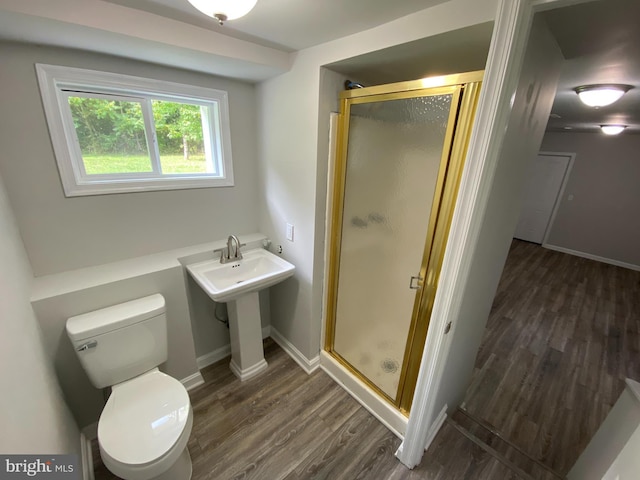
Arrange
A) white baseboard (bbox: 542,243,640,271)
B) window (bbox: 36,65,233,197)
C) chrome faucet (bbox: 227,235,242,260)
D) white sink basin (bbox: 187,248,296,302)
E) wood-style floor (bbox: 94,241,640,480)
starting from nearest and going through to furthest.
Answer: window (bbox: 36,65,233,197), wood-style floor (bbox: 94,241,640,480), white sink basin (bbox: 187,248,296,302), chrome faucet (bbox: 227,235,242,260), white baseboard (bbox: 542,243,640,271)

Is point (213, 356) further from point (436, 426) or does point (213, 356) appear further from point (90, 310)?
point (436, 426)

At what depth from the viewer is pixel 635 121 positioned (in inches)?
119

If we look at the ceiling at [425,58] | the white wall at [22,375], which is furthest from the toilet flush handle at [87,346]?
the ceiling at [425,58]

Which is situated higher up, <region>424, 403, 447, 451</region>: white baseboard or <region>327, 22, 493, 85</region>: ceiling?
<region>327, 22, 493, 85</region>: ceiling

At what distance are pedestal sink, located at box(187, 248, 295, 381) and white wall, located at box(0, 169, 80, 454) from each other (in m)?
0.75

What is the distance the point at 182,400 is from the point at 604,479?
1884mm

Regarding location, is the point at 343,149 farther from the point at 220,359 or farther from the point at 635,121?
the point at 635,121

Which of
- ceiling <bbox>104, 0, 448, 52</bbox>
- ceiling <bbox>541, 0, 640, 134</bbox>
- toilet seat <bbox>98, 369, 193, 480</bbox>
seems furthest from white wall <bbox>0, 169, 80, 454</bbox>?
ceiling <bbox>541, 0, 640, 134</bbox>

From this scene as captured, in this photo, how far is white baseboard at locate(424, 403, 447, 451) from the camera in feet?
5.21

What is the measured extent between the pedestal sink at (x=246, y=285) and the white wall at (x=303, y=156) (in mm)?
201

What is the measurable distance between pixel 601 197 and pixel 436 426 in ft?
17.0

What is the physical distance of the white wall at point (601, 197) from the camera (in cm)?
414

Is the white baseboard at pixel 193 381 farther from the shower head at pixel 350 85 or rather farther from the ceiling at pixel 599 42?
the ceiling at pixel 599 42

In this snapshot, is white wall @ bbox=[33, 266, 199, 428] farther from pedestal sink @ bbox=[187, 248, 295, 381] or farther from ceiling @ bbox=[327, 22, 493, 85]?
ceiling @ bbox=[327, 22, 493, 85]
